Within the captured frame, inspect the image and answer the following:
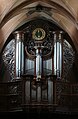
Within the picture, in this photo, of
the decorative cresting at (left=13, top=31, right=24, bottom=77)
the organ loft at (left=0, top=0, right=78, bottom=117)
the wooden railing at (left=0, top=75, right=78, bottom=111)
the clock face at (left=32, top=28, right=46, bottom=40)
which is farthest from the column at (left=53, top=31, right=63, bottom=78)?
the decorative cresting at (left=13, top=31, right=24, bottom=77)

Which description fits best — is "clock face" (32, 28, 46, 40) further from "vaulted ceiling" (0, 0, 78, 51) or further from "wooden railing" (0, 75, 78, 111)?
"wooden railing" (0, 75, 78, 111)

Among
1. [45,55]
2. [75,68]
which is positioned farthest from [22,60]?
[75,68]

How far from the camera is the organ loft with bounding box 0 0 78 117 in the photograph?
2595cm

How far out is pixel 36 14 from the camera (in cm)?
3002

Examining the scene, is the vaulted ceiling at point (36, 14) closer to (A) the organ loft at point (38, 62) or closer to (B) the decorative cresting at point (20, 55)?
(A) the organ loft at point (38, 62)

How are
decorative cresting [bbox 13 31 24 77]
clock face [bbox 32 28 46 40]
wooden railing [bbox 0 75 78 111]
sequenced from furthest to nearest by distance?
clock face [bbox 32 28 46 40], decorative cresting [bbox 13 31 24 77], wooden railing [bbox 0 75 78 111]

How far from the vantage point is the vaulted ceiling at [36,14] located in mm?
26531

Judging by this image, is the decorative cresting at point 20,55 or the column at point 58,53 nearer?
the column at point 58,53

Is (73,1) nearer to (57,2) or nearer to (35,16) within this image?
(57,2)

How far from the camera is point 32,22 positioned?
1191 inches

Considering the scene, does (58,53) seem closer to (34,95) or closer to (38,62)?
(38,62)

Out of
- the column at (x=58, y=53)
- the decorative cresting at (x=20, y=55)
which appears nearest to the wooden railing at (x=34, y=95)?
the decorative cresting at (x=20, y=55)

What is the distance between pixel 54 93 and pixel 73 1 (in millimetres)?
4714

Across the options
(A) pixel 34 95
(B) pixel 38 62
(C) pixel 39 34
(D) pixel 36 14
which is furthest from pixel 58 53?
(A) pixel 34 95
